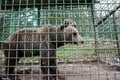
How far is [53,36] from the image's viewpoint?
5.66 metres

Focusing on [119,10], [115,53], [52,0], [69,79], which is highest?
[52,0]

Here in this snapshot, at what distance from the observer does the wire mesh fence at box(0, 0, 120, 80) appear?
147 inches

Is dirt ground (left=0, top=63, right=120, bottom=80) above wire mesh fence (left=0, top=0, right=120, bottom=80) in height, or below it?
below

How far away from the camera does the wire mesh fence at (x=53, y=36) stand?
3742 millimetres

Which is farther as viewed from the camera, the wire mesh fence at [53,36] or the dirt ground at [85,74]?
the wire mesh fence at [53,36]

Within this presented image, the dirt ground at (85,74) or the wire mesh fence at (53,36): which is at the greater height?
the wire mesh fence at (53,36)

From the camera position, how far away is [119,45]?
5191 millimetres

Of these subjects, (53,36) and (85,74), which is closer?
(85,74)

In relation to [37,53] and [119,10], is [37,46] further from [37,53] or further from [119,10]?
[119,10]

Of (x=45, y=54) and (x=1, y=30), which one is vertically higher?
(x=1, y=30)

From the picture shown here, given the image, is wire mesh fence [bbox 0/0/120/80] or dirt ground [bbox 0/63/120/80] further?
wire mesh fence [bbox 0/0/120/80]

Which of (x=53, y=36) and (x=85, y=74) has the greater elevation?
(x=53, y=36)

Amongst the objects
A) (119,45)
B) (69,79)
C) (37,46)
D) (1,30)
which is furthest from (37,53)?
(119,45)

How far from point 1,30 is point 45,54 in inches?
58.8
